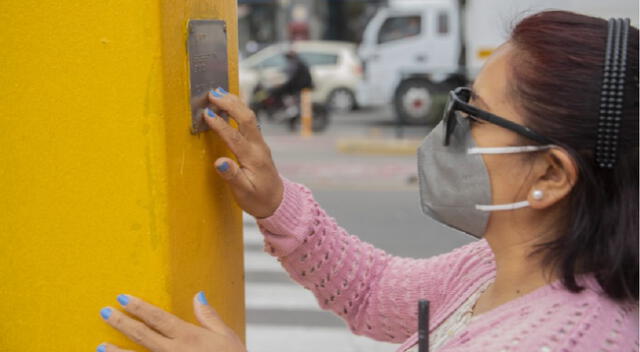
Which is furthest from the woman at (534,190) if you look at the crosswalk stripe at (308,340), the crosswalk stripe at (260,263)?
the crosswalk stripe at (260,263)

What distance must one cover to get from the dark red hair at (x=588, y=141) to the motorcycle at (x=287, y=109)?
1410cm

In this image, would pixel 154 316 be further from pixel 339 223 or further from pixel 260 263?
pixel 339 223

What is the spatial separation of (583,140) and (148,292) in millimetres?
751

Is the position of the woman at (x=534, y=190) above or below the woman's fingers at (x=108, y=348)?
above

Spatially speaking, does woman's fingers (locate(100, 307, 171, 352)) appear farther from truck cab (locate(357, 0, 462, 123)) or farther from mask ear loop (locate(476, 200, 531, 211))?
truck cab (locate(357, 0, 462, 123))

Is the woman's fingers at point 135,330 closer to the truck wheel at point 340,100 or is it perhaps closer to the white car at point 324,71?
the white car at point 324,71

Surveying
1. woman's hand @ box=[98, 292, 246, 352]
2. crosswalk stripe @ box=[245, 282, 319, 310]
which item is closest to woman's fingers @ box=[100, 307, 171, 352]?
woman's hand @ box=[98, 292, 246, 352]

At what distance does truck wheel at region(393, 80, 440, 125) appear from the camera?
1557cm

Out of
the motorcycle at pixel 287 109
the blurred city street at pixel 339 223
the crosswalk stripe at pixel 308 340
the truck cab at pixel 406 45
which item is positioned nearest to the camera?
the crosswalk stripe at pixel 308 340

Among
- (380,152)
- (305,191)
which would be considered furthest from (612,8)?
(305,191)

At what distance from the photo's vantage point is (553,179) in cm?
145

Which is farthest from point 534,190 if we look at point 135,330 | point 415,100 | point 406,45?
point 406,45

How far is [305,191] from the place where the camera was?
6.31ft

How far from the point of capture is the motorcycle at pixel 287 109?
51.0ft
